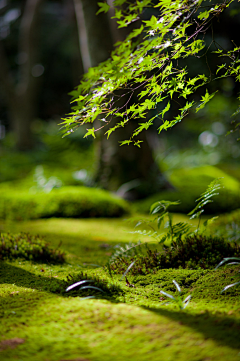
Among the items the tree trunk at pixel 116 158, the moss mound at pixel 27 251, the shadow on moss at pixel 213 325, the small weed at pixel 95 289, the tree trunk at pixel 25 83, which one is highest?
the tree trunk at pixel 25 83

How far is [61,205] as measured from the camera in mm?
5617

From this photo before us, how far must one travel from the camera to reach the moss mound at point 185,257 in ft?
8.43

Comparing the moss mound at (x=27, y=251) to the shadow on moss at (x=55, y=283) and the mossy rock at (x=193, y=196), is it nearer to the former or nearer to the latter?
the shadow on moss at (x=55, y=283)

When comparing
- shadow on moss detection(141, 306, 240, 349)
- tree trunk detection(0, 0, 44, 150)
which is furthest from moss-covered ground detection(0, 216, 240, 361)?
tree trunk detection(0, 0, 44, 150)

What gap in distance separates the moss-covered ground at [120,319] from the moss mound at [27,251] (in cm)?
39

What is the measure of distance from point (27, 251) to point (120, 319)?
73.9 inches

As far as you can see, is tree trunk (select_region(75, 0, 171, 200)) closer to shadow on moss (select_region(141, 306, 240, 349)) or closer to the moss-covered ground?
the moss-covered ground

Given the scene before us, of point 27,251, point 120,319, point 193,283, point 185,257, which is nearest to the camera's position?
point 120,319

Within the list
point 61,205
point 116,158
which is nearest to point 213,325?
point 61,205

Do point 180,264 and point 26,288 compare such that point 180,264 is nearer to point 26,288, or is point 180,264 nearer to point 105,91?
point 26,288

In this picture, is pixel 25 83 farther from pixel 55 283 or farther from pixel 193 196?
pixel 55 283

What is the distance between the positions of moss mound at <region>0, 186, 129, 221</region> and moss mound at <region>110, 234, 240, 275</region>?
9.41 ft

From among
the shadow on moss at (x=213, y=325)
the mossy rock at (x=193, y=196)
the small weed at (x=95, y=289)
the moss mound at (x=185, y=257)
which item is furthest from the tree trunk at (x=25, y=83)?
the shadow on moss at (x=213, y=325)

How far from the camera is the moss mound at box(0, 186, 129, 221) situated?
5.41m
